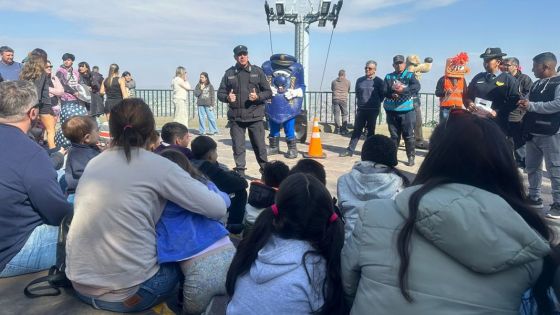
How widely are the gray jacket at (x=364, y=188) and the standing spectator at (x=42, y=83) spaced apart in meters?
4.43

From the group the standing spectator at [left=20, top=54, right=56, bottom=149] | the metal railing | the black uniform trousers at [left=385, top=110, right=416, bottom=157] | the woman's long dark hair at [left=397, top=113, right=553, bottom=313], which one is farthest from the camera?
the metal railing

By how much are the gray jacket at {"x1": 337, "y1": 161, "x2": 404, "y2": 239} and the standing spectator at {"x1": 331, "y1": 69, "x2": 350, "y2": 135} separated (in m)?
8.73

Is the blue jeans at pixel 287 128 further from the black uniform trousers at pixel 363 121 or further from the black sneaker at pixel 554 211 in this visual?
Answer: the black sneaker at pixel 554 211

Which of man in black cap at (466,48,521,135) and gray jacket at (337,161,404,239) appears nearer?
gray jacket at (337,161,404,239)

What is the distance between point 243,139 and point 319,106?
7734mm

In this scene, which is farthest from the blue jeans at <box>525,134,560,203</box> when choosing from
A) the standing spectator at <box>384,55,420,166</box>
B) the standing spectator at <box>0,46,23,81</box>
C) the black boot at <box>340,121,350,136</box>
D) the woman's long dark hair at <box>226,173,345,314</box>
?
the standing spectator at <box>0,46,23,81</box>

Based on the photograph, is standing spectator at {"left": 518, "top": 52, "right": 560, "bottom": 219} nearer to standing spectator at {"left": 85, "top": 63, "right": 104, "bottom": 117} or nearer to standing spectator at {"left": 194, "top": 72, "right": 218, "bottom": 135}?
standing spectator at {"left": 85, "top": 63, "right": 104, "bottom": 117}

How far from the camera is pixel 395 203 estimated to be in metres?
1.86

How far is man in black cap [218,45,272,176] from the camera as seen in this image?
6.73m

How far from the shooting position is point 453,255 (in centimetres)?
167

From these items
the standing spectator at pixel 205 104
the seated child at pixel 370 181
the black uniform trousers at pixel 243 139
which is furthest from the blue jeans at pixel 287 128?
the seated child at pixel 370 181

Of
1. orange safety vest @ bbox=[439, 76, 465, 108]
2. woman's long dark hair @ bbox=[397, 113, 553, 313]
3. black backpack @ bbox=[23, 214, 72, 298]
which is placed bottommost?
black backpack @ bbox=[23, 214, 72, 298]

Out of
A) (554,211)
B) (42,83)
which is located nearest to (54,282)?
(42,83)

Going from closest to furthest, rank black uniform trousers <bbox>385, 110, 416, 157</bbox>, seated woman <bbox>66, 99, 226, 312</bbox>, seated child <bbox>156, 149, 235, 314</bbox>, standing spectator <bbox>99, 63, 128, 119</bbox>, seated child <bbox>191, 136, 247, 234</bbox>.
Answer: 1. seated woman <bbox>66, 99, 226, 312</bbox>
2. seated child <bbox>156, 149, 235, 314</bbox>
3. seated child <bbox>191, 136, 247, 234</bbox>
4. black uniform trousers <bbox>385, 110, 416, 157</bbox>
5. standing spectator <bbox>99, 63, 128, 119</bbox>
